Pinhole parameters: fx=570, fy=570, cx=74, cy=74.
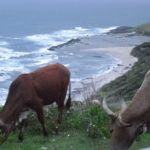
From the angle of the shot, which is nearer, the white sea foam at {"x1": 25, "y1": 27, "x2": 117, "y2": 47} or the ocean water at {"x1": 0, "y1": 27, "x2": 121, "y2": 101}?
the ocean water at {"x1": 0, "y1": 27, "x2": 121, "y2": 101}

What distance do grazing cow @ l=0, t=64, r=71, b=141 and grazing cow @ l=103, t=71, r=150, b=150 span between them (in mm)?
3933

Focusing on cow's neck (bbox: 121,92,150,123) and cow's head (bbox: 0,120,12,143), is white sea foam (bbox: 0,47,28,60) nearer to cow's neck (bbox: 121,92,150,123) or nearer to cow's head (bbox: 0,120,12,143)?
cow's head (bbox: 0,120,12,143)

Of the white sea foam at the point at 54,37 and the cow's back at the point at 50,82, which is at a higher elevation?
the cow's back at the point at 50,82

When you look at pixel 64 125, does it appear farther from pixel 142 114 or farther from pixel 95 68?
pixel 95 68

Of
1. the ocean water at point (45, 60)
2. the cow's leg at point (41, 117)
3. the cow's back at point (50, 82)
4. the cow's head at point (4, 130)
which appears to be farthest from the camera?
the ocean water at point (45, 60)

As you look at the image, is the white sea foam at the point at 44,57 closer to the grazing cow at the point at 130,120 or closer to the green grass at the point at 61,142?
the green grass at the point at 61,142

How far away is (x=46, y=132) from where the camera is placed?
44.9ft

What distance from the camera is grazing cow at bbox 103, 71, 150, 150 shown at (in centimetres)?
921

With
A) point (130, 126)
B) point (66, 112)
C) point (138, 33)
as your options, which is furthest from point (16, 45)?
point (130, 126)

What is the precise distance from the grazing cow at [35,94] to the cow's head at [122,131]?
389cm

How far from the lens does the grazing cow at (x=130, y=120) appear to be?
30.2 ft

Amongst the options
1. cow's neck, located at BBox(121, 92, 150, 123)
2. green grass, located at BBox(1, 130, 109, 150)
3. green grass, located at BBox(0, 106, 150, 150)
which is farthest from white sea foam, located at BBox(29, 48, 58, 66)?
cow's neck, located at BBox(121, 92, 150, 123)

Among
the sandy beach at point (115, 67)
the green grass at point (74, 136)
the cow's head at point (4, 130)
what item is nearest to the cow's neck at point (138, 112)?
the green grass at point (74, 136)

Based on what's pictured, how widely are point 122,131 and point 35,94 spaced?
14.6ft
